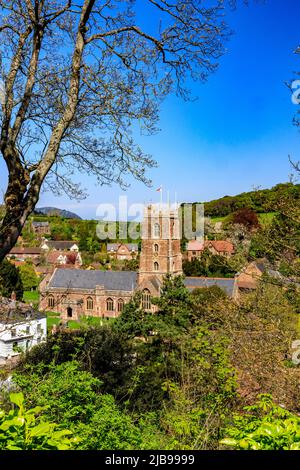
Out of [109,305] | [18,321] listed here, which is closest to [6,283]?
[18,321]

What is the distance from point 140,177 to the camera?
5715 millimetres

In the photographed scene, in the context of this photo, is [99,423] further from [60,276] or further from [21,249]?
[21,249]

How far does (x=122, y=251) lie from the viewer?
78.2 meters

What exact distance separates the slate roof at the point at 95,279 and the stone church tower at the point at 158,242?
2.81m

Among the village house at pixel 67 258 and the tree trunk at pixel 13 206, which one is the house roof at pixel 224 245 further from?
the village house at pixel 67 258

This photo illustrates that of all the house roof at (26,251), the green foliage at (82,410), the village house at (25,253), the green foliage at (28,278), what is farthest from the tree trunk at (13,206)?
the house roof at (26,251)

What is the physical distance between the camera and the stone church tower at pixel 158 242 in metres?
43.9

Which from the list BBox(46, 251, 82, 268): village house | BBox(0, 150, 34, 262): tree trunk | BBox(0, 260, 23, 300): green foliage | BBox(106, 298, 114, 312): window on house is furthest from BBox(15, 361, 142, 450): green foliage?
BBox(46, 251, 82, 268): village house

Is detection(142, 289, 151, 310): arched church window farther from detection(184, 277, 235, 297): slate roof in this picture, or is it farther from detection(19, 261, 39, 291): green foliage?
detection(19, 261, 39, 291): green foliage

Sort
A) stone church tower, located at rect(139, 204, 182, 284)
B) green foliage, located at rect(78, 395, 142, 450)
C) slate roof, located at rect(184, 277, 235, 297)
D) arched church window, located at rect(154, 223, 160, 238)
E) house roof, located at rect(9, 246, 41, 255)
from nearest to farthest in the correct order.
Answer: green foliage, located at rect(78, 395, 142, 450) → slate roof, located at rect(184, 277, 235, 297) → stone church tower, located at rect(139, 204, 182, 284) → arched church window, located at rect(154, 223, 160, 238) → house roof, located at rect(9, 246, 41, 255)

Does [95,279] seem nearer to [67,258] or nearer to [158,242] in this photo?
[158,242]

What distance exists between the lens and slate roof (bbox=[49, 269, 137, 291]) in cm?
4662
